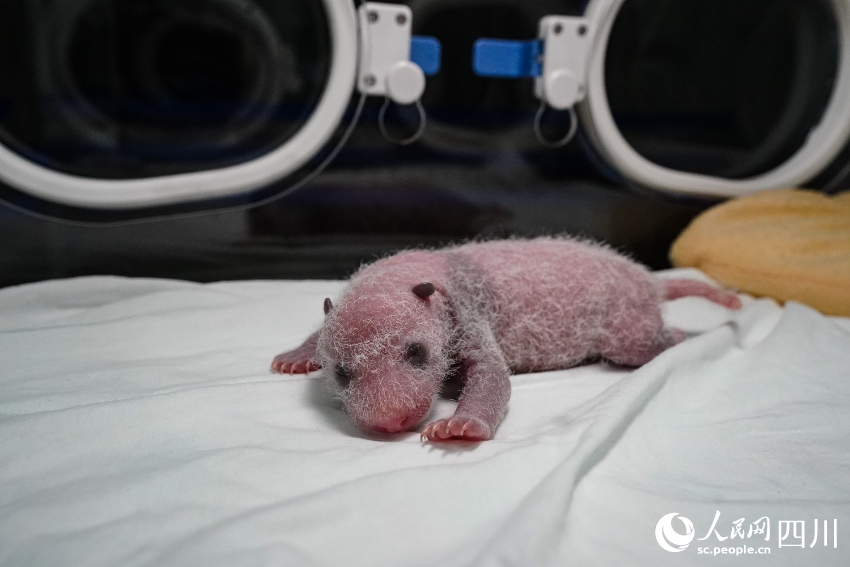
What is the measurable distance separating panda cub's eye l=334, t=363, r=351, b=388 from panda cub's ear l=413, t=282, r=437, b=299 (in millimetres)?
144

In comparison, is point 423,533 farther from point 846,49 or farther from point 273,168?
point 846,49

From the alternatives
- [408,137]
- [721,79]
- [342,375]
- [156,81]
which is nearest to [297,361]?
[342,375]

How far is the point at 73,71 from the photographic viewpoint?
52.6 inches

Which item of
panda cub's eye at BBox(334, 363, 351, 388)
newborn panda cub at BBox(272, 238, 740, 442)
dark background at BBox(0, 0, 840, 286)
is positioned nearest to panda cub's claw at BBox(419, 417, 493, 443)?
newborn panda cub at BBox(272, 238, 740, 442)

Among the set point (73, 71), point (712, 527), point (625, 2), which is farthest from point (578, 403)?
point (73, 71)

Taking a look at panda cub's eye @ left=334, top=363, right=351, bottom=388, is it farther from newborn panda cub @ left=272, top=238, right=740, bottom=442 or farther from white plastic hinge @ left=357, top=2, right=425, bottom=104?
white plastic hinge @ left=357, top=2, right=425, bottom=104

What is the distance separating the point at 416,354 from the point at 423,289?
0.09 meters

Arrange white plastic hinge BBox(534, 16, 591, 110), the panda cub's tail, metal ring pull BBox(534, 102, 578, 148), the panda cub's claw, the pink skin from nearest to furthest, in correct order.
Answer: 1. the panda cub's claw
2. the pink skin
3. the panda cub's tail
4. white plastic hinge BBox(534, 16, 591, 110)
5. metal ring pull BBox(534, 102, 578, 148)

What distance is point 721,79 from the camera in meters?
1.72

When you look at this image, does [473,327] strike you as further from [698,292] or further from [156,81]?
[156,81]

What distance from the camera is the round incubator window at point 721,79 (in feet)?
5.27

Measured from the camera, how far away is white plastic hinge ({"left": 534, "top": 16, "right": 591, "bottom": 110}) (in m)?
1.42

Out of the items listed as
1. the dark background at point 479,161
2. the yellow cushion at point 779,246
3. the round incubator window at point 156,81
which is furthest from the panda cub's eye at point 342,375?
the yellow cushion at point 779,246

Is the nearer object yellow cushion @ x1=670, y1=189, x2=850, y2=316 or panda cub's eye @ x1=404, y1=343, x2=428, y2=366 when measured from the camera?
panda cub's eye @ x1=404, y1=343, x2=428, y2=366
